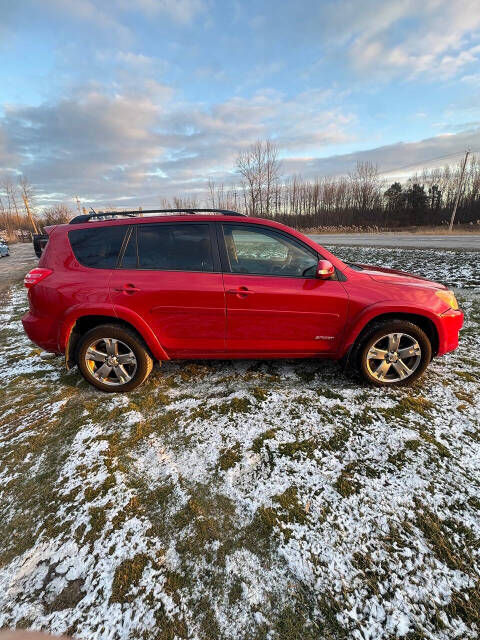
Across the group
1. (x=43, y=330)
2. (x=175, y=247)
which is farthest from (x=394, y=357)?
Answer: (x=43, y=330)

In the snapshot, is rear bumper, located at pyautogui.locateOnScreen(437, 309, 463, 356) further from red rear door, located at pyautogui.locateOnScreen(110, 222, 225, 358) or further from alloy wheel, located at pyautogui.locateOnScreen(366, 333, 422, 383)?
red rear door, located at pyautogui.locateOnScreen(110, 222, 225, 358)

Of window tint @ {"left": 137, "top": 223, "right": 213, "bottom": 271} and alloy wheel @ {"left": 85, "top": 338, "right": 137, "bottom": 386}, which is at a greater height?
window tint @ {"left": 137, "top": 223, "right": 213, "bottom": 271}

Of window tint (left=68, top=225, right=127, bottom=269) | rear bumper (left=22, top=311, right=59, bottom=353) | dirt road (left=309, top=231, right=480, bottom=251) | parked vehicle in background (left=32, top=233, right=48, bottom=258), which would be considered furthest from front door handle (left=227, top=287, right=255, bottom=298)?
dirt road (left=309, top=231, right=480, bottom=251)

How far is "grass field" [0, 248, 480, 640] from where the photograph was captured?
4.67ft

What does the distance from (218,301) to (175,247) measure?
2.41 ft

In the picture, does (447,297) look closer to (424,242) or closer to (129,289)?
(129,289)

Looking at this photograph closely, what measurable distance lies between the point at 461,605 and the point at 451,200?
224 ft

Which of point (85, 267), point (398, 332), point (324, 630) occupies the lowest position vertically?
point (324, 630)

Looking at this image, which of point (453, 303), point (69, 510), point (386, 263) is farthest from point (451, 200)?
point (69, 510)

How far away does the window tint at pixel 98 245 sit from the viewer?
117 inches

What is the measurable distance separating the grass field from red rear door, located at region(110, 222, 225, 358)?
0.75m

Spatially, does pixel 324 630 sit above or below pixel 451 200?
below

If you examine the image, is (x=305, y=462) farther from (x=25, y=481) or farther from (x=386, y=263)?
(x=386, y=263)

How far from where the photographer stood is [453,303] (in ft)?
10.2
